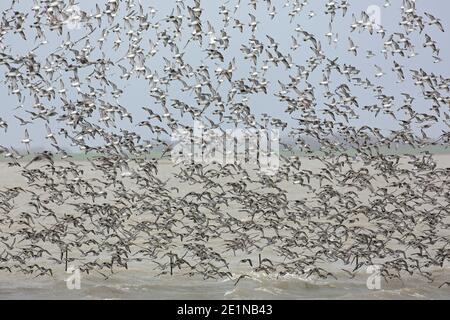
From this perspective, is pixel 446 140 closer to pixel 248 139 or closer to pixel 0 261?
pixel 248 139

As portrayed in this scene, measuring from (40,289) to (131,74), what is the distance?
28.5ft

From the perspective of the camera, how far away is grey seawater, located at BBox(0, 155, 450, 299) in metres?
24.6

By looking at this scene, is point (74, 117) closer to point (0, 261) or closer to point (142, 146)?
point (142, 146)

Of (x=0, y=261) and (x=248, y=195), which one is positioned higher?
(x=248, y=195)

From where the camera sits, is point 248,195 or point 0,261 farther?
point 248,195

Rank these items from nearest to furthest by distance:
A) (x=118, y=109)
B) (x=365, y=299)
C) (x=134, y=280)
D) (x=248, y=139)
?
1. (x=365, y=299)
2. (x=134, y=280)
3. (x=118, y=109)
4. (x=248, y=139)

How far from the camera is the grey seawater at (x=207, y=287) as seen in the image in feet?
80.8

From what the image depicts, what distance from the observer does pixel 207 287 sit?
25.6m

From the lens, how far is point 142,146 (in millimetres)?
29562

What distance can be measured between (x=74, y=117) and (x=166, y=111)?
3.54 metres

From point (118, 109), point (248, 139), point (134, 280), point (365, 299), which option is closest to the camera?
point (365, 299)
